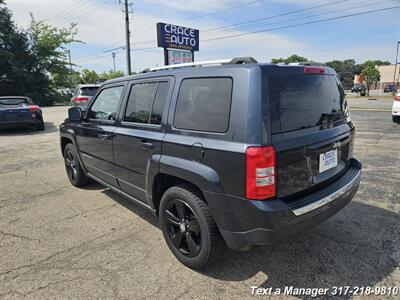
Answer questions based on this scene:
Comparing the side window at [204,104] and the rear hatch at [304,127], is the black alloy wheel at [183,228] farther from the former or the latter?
the rear hatch at [304,127]

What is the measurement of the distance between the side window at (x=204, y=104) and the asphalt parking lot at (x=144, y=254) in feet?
4.42

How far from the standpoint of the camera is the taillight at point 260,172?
206 cm

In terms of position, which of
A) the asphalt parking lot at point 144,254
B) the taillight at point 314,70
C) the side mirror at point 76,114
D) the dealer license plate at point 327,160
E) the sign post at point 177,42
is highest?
the sign post at point 177,42

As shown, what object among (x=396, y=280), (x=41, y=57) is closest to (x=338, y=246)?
(x=396, y=280)

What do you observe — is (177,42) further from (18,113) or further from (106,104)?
(106,104)

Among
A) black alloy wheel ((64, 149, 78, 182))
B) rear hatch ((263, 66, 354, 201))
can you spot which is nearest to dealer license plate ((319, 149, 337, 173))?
rear hatch ((263, 66, 354, 201))

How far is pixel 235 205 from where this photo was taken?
220 centimetres

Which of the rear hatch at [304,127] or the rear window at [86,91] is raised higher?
the rear window at [86,91]

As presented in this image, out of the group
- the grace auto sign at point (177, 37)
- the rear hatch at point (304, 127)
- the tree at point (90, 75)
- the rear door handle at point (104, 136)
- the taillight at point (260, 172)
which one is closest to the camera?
the taillight at point (260, 172)

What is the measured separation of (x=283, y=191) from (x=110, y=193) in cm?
330

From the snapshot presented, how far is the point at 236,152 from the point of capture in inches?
83.9

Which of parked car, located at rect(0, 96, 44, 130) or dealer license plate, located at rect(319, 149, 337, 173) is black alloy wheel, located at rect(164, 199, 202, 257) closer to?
dealer license plate, located at rect(319, 149, 337, 173)

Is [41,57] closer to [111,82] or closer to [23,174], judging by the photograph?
[23,174]

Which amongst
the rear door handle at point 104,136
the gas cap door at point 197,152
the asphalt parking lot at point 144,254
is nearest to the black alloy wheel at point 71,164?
the asphalt parking lot at point 144,254
